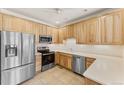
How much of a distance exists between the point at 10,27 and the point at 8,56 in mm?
1146

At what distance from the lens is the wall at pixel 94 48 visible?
3.09 meters

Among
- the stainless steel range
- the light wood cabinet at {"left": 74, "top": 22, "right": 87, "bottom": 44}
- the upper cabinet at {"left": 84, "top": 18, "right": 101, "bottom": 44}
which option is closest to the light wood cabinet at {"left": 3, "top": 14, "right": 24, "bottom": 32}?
the stainless steel range

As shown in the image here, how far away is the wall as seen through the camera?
10.2 feet

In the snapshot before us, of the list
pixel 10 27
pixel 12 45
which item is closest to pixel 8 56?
pixel 12 45

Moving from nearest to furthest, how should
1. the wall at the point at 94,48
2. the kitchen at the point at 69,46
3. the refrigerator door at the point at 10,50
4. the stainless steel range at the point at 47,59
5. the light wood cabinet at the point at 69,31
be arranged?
the kitchen at the point at 69,46, the refrigerator door at the point at 10,50, the wall at the point at 94,48, the stainless steel range at the point at 47,59, the light wood cabinet at the point at 69,31

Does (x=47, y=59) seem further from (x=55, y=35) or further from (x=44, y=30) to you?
(x=55, y=35)

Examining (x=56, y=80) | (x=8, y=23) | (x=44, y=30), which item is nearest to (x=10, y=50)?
(x=8, y=23)

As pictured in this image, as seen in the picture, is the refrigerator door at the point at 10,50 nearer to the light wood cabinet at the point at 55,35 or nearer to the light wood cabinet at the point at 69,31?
the light wood cabinet at the point at 69,31

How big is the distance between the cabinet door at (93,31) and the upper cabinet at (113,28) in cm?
21

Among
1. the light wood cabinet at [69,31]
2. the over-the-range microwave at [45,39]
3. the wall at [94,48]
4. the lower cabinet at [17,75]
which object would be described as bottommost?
the lower cabinet at [17,75]

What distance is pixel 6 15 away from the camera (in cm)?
332

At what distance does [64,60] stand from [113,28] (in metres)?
2.71

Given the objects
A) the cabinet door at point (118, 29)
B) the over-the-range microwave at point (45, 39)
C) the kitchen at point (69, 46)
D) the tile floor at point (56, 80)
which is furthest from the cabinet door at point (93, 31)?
the over-the-range microwave at point (45, 39)

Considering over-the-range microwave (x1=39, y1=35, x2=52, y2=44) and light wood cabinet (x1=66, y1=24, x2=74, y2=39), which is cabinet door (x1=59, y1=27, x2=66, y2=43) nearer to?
light wood cabinet (x1=66, y1=24, x2=74, y2=39)
